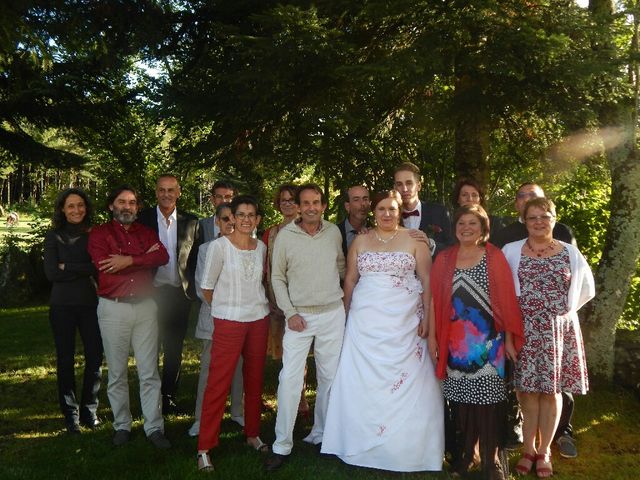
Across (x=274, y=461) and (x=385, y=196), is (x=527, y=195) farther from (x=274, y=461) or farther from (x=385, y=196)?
(x=274, y=461)

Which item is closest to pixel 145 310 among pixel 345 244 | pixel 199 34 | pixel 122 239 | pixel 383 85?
pixel 122 239

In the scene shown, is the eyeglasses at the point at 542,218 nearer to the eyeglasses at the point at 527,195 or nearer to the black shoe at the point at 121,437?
the eyeglasses at the point at 527,195

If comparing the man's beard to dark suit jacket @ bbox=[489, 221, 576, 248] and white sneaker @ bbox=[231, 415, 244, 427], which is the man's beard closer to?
white sneaker @ bbox=[231, 415, 244, 427]

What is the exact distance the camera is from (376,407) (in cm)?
415

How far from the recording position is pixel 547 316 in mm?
3986

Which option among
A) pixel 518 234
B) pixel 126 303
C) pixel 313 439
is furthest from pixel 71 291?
pixel 518 234

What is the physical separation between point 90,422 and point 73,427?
181mm

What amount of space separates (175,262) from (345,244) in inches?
63.7

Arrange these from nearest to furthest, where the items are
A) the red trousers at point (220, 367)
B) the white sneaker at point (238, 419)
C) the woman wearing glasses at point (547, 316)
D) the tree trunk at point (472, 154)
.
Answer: the woman wearing glasses at point (547, 316), the red trousers at point (220, 367), the white sneaker at point (238, 419), the tree trunk at point (472, 154)

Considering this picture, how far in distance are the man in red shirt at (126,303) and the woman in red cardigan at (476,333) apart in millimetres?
2416

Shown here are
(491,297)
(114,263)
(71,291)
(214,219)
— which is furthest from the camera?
(214,219)

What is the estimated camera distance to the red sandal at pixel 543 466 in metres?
4.12

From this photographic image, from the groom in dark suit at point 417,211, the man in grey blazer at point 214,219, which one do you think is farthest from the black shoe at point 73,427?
the groom in dark suit at point 417,211

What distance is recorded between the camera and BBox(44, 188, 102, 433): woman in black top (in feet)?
15.9
